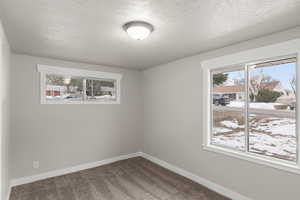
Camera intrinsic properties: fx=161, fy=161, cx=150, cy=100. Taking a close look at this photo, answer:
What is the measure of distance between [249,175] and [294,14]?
2175mm

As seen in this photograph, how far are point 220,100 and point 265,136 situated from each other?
89 centimetres

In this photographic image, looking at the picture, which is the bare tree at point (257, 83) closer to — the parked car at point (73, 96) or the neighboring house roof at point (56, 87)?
the parked car at point (73, 96)

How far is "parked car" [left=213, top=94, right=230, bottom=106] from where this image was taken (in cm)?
290

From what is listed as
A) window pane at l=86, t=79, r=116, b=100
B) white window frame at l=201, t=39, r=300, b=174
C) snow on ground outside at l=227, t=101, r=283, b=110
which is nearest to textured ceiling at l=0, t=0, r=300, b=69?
white window frame at l=201, t=39, r=300, b=174

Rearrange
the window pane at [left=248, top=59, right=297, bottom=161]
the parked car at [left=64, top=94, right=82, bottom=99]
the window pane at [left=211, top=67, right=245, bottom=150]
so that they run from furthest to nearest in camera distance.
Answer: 1. the parked car at [left=64, top=94, right=82, bottom=99]
2. the window pane at [left=211, top=67, right=245, bottom=150]
3. the window pane at [left=248, top=59, right=297, bottom=161]

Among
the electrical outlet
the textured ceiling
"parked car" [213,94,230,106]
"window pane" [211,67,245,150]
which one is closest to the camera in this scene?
the textured ceiling

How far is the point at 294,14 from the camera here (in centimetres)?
174

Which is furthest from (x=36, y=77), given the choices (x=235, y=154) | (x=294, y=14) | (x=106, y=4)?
(x=294, y=14)

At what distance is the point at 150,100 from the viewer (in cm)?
448

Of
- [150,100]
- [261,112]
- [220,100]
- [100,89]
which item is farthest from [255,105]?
[100,89]

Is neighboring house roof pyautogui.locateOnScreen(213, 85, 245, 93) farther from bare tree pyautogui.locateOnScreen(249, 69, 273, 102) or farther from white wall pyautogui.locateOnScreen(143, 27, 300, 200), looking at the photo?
white wall pyautogui.locateOnScreen(143, 27, 300, 200)

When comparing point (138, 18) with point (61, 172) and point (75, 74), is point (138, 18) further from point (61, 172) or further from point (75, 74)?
point (61, 172)

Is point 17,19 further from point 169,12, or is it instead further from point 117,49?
point 169,12

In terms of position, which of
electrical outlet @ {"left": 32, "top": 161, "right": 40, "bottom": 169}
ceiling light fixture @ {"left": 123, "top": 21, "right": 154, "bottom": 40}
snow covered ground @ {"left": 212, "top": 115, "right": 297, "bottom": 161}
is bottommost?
electrical outlet @ {"left": 32, "top": 161, "right": 40, "bottom": 169}
